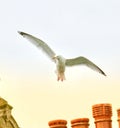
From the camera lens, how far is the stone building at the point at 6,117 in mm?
98375

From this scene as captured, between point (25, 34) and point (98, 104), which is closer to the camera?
point (25, 34)

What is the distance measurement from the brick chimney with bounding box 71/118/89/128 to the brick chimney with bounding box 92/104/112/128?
1.03 m

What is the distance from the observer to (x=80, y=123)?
322 feet

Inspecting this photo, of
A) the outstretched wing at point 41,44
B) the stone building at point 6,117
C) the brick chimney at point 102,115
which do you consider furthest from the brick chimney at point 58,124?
the outstretched wing at point 41,44

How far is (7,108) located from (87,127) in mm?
8581

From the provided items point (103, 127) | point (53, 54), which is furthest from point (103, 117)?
point (53, 54)

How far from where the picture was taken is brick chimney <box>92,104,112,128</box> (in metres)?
97.8

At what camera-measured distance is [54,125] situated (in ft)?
322

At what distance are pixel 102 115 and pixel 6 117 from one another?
32.5 feet

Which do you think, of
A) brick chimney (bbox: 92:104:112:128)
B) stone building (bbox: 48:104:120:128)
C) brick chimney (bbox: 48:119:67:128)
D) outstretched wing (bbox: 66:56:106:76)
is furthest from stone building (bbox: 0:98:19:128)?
outstretched wing (bbox: 66:56:106:76)

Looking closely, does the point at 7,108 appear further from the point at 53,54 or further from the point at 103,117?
the point at 53,54

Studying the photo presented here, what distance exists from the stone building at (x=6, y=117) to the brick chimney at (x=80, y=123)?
6.05 m

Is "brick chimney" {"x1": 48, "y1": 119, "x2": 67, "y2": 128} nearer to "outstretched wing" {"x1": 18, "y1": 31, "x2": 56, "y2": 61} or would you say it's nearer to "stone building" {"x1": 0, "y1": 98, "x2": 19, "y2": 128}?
"stone building" {"x1": 0, "y1": 98, "x2": 19, "y2": 128}

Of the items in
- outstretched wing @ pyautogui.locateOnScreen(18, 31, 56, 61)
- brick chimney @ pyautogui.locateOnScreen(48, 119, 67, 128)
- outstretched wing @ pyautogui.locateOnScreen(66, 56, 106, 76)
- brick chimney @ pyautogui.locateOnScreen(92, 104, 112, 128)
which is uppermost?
outstretched wing @ pyautogui.locateOnScreen(66, 56, 106, 76)
